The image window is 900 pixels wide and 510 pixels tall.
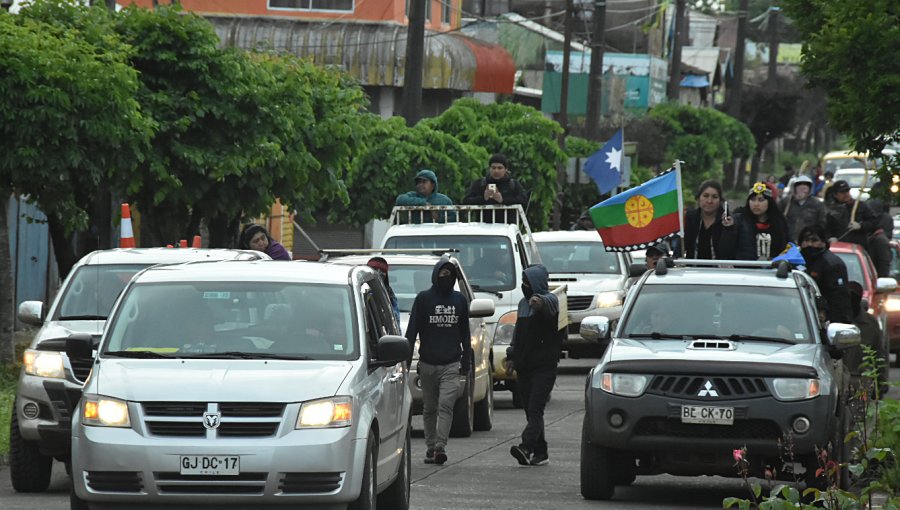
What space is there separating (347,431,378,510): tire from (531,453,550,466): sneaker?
4.76 m

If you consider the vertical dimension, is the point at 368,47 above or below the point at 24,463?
above

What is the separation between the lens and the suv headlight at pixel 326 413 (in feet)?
32.0

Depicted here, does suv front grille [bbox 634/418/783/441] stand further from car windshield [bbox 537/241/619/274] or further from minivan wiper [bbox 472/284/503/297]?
car windshield [bbox 537/241/619/274]

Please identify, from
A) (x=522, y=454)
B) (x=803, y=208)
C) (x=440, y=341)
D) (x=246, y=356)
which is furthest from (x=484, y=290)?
(x=246, y=356)

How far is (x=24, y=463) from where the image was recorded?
505 inches

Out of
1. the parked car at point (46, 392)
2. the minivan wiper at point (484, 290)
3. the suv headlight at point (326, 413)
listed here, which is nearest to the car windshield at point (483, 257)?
the minivan wiper at point (484, 290)

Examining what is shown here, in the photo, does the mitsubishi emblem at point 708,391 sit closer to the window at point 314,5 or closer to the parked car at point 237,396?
the parked car at point 237,396

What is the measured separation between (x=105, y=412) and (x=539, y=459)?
5799 mm

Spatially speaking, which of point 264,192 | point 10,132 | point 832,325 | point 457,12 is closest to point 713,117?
point 457,12

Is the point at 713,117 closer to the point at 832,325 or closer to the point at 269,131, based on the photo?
the point at 269,131

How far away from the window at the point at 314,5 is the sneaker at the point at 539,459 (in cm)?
3407

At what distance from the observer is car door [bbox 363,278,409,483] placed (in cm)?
1070

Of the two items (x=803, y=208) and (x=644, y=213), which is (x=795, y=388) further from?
(x=803, y=208)

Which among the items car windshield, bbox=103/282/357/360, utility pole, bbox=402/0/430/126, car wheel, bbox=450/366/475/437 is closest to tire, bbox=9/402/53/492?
car windshield, bbox=103/282/357/360
